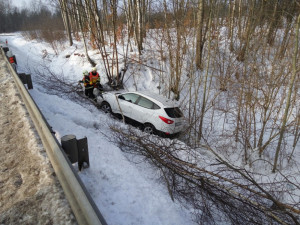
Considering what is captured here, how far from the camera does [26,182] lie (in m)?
2.48

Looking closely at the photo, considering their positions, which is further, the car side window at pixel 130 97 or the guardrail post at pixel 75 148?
the car side window at pixel 130 97

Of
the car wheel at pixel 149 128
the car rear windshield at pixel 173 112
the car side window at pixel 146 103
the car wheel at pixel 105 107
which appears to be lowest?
the car wheel at pixel 149 128

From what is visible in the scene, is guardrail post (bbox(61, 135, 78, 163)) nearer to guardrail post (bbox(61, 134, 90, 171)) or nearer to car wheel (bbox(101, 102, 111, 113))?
guardrail post (bbox(61, 134, 90, 171))

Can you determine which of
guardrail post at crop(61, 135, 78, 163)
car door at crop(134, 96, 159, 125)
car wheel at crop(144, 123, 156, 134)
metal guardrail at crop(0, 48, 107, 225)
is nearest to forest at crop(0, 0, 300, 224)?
car wheel at crop(144, 123, 156, 134)

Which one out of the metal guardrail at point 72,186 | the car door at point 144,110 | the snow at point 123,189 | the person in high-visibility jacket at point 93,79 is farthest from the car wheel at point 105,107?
the metal guardrail at point 72,186

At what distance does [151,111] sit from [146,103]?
0.41 metres

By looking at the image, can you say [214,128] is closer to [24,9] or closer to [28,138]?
[28,138]

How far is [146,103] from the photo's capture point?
24.5ft

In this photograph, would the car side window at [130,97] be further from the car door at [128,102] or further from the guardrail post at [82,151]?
the guardrail post at [82,151]

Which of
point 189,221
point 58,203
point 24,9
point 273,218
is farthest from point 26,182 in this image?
point 24,9

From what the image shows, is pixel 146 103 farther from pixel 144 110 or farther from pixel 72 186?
pixel 72 186

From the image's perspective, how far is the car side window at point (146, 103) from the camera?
23.9 ft

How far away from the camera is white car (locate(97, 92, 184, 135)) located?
708cm

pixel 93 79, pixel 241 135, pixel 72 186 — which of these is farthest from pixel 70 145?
pixel 93 79
